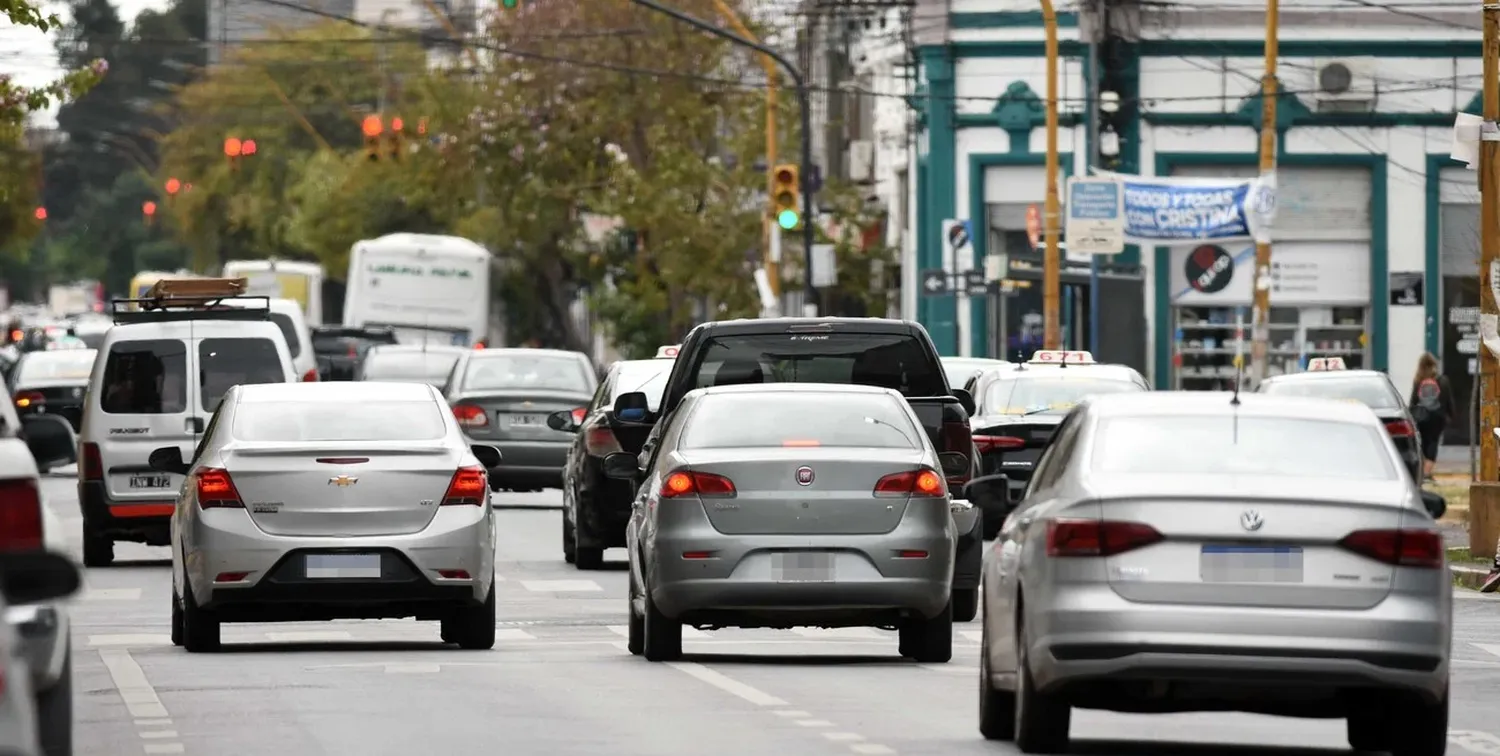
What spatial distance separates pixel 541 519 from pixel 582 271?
144 ft

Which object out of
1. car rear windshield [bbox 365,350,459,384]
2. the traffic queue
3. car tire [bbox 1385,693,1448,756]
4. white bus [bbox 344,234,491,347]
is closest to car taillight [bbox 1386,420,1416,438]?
the traffic queue

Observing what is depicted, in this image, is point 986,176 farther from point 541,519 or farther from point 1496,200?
point 1496,200

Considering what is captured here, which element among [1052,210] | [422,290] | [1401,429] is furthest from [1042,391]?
[422,290]

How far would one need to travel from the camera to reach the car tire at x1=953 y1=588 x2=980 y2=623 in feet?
68.4

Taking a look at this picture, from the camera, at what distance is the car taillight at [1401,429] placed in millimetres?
32031

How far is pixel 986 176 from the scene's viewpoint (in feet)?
194

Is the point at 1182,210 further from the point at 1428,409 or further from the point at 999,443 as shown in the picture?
the point at 999,443

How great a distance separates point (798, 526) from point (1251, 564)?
4998mm

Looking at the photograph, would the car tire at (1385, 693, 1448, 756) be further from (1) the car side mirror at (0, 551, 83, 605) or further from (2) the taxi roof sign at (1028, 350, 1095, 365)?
(2) the taxi roof sign at (1028, 350, 1095, 365)

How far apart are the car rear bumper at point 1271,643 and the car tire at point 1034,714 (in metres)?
0.51

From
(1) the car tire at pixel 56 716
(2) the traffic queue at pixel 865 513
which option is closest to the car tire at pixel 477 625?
(2) the traffic queue at pixel 865 513

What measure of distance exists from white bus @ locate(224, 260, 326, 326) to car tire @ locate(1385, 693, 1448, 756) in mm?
67273

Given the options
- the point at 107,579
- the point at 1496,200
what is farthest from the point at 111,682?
the point at 1496,200

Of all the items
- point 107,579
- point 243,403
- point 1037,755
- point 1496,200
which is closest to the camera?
point 1037,755
